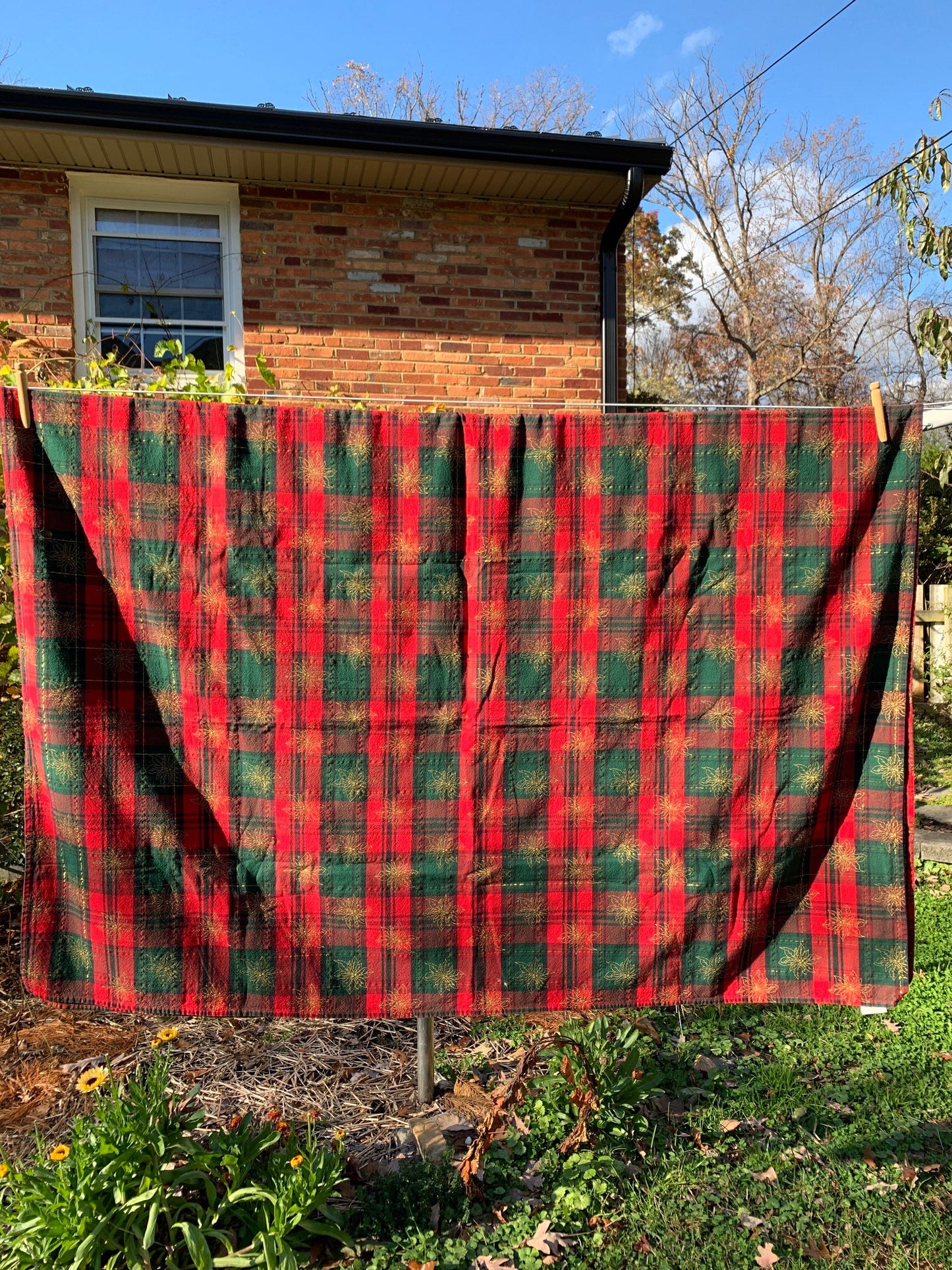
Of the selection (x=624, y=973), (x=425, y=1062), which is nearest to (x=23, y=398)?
(x=624, y=973)

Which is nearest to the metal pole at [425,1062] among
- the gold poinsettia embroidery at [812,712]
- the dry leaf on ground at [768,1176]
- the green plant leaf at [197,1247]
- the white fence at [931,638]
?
the green plant leaf at [197,1247]

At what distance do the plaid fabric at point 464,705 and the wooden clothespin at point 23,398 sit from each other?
0.18 m

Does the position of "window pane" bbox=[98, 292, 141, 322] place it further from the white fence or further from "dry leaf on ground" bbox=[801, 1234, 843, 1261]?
the white fence

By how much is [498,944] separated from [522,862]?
0.19 metres

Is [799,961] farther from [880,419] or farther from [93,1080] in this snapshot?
[93,1080]

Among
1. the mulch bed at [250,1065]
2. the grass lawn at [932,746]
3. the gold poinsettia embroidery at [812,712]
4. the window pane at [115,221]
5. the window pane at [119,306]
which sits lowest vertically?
the mulch bed at [250,1065]

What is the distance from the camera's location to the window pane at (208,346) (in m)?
5.24

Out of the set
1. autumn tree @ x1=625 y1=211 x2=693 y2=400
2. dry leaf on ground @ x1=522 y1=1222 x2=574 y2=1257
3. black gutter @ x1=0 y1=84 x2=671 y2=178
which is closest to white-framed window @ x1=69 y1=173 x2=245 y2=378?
black gutter @ x1=0 y1=84 x2=671 y2=178

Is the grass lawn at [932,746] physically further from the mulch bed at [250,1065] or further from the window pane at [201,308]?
the window pane at [201,308]

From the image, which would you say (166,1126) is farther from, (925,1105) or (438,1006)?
(925,1105)

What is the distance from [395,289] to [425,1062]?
4.37 m

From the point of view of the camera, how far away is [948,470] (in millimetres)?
8641

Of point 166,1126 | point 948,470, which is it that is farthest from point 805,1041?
point 948,470

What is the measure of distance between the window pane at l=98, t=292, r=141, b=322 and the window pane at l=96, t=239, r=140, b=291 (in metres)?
0.06
